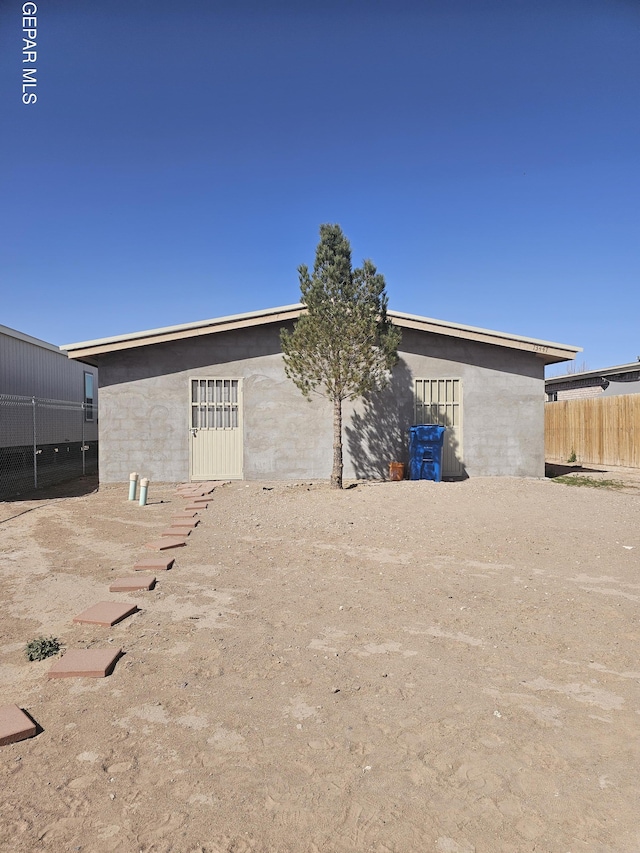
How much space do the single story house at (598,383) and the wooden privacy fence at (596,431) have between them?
74.8 inches

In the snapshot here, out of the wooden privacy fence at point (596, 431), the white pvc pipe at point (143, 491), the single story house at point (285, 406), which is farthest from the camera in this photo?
the wooden privacy fence at point (596, 431)

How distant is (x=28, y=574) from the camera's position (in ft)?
16.8

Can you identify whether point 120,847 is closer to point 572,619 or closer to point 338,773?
point 338,773

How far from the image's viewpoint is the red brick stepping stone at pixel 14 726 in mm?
2389

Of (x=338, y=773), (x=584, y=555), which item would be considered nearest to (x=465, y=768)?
(x=338, y=773)

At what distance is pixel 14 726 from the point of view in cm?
244

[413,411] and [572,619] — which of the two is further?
[413,411]

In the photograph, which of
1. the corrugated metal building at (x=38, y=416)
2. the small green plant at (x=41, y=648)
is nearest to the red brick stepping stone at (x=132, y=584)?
the small green plant at (x=41, y=648)

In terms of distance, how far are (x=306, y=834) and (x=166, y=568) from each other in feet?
11.7

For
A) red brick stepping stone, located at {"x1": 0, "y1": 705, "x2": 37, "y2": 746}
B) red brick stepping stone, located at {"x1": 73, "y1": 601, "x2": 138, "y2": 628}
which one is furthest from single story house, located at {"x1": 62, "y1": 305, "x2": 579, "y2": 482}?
red brick stepping stone, located at {"x1": 0, "y1": 705, "x2": 37, "y2": 746}

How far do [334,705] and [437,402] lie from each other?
10.0m

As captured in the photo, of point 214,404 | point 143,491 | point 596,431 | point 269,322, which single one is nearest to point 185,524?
point 143,491

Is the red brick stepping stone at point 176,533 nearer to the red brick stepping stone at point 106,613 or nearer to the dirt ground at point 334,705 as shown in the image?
the dirt ground at point 334,705

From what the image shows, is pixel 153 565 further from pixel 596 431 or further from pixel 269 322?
pixel 596 431
